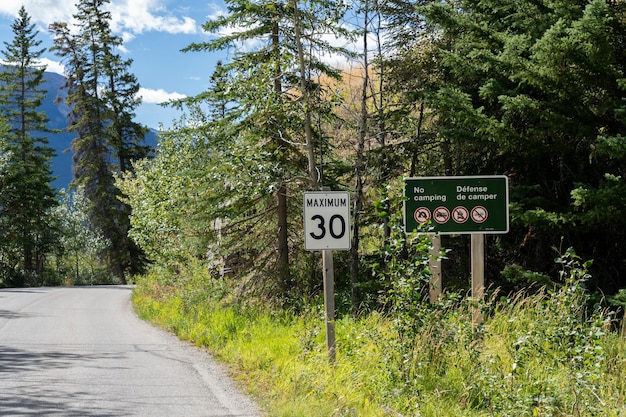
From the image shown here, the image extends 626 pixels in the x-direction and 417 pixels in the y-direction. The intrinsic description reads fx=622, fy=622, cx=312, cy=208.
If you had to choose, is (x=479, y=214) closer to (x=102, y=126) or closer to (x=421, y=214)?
(x=421, y=214)

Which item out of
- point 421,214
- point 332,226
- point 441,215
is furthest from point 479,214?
point 332,226

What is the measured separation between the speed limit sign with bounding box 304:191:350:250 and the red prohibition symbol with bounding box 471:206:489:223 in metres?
2.35

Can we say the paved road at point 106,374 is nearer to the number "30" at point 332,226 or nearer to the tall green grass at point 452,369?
the tall green grass at point 452,369

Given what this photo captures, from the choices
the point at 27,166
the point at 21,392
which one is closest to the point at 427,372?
the point at 21,392

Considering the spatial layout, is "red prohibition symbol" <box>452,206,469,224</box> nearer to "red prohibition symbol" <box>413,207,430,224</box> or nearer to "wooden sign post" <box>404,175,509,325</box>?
"wooden sign post" <box>404,175,509,325</box>

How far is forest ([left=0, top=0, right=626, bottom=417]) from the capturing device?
23.0ft

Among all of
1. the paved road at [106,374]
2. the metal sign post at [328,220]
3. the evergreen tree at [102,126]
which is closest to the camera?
the paved road at [106,374]

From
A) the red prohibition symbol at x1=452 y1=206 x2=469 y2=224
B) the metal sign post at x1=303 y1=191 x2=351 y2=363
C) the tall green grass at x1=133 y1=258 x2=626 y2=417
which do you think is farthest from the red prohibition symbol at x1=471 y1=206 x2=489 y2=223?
the metal sign post at x1=303 y1=191 x2=351 y2=363

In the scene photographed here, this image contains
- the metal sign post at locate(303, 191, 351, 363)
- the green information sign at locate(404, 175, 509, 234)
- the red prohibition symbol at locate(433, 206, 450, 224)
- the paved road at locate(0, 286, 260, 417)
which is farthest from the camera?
the red prohibition symbol at locate(433, 206, 450, 224)

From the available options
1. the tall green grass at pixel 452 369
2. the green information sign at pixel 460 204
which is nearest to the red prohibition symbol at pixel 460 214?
the green information sign at pixel 460 204

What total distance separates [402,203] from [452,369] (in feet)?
16.8

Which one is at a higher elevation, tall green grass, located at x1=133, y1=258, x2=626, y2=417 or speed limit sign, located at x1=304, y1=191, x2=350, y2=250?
speed limit sign, located at x1=304, y1=191, x2=350, y2=250

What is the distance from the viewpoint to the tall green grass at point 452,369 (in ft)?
19.6

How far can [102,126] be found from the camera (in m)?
43.6
